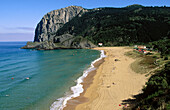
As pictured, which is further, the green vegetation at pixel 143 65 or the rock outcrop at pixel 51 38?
the rock outcrop at pixel 51 38

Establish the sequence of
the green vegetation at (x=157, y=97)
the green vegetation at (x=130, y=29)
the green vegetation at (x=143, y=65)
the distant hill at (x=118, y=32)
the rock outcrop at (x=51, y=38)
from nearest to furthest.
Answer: the green vegetation at (x=157, y=97) → the green vegetation at (x=143, y=65) → the green vegetation at (x=130, y=29) → the distant hill at (x=118, y=32) → the rock outcrop at (x=51, y=38)

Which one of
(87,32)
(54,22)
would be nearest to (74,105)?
(87,32)

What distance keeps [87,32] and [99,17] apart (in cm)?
2725

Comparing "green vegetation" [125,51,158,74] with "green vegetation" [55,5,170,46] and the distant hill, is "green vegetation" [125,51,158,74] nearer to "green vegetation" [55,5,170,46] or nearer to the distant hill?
the distant hill

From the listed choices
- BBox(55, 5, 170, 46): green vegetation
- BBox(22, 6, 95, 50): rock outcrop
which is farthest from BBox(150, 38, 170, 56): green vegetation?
BBox(22, 6, 95, 50): rock outcrop

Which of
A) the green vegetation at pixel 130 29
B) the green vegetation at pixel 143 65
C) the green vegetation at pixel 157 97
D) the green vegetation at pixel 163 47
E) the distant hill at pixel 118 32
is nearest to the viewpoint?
the green vegetation at pixel 157 97


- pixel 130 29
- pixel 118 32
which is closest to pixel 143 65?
pixel 118 32

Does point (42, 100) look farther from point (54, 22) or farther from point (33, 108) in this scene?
point (54, 22)

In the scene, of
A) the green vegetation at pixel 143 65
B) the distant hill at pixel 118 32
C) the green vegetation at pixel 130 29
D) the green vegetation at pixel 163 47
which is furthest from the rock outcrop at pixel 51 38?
the green vegetation at pixel 143 65

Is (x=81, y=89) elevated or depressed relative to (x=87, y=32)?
depressed

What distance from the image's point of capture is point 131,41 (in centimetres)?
9419

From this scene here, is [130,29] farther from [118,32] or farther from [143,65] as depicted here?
[143,65]

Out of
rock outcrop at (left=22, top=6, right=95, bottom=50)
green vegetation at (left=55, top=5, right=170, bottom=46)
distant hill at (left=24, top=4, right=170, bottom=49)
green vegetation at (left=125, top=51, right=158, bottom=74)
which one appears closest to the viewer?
green vegetation at (left=125, top=51, right=158, bottom=74)

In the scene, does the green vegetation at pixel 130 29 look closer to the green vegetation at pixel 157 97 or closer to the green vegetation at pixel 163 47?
the green vegetation at pixel 163 47
